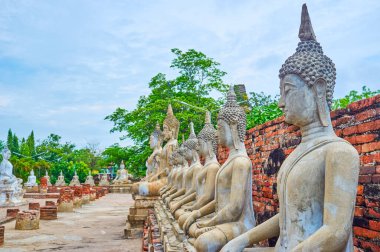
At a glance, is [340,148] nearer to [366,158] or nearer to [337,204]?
[337,204]

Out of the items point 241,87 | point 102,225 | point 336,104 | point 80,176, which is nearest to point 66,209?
point 102,225

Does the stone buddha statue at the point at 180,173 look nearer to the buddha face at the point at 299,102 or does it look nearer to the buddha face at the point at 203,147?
the buddha face at the point at 203,147

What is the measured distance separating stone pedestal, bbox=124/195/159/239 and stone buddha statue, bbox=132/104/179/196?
194 millimetres

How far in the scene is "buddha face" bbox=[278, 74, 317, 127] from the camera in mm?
2484

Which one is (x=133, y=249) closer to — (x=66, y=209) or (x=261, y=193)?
(x=261, y=193)

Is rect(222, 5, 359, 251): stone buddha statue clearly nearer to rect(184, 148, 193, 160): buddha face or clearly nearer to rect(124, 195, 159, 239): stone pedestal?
rect(184, 148, 193, 160): buddha face

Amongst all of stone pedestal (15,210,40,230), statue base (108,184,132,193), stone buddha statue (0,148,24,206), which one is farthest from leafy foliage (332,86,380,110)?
statue base (108,184,132,193)

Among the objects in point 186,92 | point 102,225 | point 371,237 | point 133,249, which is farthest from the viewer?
point 186,92

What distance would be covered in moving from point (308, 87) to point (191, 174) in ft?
14.1

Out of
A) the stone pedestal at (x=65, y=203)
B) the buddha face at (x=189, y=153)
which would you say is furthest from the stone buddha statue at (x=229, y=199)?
the stone pedestal at (x=65, y=203)

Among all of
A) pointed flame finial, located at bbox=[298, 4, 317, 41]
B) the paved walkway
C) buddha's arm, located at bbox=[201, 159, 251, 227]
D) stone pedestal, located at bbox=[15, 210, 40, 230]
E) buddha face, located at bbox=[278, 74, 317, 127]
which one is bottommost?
the paved walkway

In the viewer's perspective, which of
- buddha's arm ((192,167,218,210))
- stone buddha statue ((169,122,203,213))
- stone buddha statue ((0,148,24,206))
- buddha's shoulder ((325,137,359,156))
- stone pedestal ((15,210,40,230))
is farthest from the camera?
stone buddha statue ((0,148,24,206))

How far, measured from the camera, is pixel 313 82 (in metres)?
2.47

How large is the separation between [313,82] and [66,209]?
15.5m
